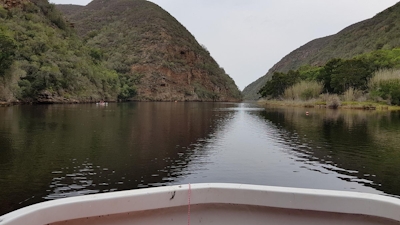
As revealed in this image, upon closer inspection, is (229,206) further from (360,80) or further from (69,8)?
(69,8)

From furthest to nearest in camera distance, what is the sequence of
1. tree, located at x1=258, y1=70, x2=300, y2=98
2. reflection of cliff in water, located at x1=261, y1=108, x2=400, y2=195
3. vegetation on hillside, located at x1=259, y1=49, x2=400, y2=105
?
tree, located at x1=258, y1=70, x2=300, y2=98
vegetation on hillside, located at x1=259, y1=49, x2=400, y2=105
reflection of cliff in water, located at x1=261, y1=108, x2=400, y2=195

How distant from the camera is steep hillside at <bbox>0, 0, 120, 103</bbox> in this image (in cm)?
4638

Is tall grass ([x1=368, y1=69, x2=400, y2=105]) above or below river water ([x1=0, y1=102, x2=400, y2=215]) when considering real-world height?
above

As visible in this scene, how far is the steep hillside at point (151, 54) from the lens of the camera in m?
109

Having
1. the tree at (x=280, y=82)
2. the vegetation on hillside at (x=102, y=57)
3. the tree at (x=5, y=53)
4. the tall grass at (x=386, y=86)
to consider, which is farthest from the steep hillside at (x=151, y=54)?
the tall grass at (x=386, y=86)

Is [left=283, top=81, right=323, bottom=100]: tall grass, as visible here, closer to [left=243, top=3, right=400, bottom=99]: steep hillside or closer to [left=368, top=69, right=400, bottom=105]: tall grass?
[left=368, top=69, right=400, bottom=105]: tall grass

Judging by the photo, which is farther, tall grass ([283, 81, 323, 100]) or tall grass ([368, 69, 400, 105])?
tall grass ([283, 81, 323, 100])

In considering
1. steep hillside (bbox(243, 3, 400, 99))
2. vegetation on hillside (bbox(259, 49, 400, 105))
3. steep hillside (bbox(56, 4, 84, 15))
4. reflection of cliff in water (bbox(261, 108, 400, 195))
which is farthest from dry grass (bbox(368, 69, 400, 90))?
steep hillside (bbox(56, 4, 84, 15))

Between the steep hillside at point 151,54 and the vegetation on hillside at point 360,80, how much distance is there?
158 ft

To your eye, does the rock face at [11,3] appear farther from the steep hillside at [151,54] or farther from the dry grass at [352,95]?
the dry grass at [352,95]

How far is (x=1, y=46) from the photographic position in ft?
144

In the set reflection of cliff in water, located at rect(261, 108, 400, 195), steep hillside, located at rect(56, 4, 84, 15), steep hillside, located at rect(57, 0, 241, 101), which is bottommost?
reflection of cliff in water, located at rect(261, 108, 400, 195)

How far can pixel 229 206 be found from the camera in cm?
341

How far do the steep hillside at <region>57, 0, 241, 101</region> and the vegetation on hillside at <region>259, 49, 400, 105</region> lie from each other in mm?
48116
